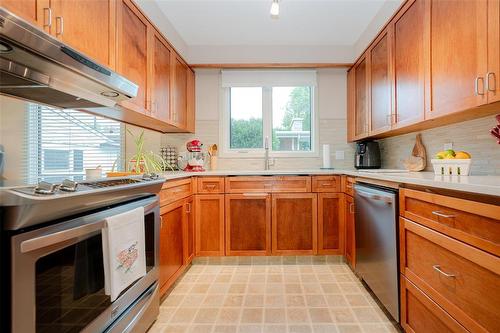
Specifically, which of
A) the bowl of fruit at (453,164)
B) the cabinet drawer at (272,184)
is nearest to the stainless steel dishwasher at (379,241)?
the bowl of fruit at (453,164)

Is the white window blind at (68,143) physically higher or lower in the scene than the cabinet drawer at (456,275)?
higher

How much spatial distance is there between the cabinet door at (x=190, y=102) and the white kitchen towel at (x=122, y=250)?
185 cm

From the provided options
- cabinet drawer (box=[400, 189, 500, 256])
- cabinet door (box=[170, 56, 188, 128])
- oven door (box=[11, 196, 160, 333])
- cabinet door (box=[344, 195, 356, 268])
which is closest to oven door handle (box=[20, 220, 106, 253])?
oven door (box=[11, 196, 160, 333])

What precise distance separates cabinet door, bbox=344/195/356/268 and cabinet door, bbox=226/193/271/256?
0.76 meters

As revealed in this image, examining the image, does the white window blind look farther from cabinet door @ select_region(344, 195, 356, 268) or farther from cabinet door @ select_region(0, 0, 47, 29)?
cabinet door @ select_region(344, 195, 356, 268)

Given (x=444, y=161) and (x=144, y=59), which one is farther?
(x=144, y=59)

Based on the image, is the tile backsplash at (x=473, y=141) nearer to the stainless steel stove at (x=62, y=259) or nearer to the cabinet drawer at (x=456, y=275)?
the cabinet drawer at (x=456, y=275)

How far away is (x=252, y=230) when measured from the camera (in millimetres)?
2539

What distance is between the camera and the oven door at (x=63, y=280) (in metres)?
0.75

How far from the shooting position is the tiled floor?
5.19 ft

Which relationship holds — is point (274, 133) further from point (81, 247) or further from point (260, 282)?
point (81, 247)

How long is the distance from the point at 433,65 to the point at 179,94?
7.33ft

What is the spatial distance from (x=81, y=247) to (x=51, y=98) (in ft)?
3.05

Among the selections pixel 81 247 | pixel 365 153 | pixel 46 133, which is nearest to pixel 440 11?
pixel 365 153
